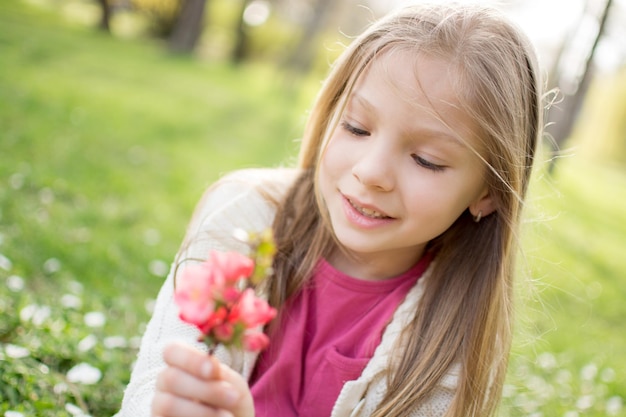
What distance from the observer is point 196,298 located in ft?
2.82

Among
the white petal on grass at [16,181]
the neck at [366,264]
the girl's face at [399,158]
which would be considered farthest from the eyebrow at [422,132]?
the white petal on grass at [16,181]

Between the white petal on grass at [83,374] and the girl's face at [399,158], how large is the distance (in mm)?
1101

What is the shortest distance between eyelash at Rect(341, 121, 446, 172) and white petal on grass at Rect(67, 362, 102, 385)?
50.2 inches

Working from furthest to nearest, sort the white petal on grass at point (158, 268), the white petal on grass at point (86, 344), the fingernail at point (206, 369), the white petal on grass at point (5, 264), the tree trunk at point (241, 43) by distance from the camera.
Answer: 1. the tree trunk at point (241, 43)
2. the white petal on grass at point (158, 268)
3. the white petal on grass at point (5, 264)
4. the white petal on grass at point (86, 344)
5. the fingernail at point (206, 369)

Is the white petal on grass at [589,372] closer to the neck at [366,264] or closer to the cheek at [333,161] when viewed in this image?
the neck at [366,264]

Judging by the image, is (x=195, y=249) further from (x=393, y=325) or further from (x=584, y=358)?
(x=584, y=358)

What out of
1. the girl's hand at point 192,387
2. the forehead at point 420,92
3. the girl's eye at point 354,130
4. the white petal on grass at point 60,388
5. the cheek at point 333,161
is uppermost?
the forehead at point 420,92

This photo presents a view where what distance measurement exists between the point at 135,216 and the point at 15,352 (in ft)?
7.32

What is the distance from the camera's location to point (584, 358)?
3.97 m

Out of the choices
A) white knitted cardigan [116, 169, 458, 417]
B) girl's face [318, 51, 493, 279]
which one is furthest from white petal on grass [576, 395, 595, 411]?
girl's face [318, 51, 493, 279]

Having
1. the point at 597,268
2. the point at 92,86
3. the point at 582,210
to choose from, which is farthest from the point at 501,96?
the point at 582,210

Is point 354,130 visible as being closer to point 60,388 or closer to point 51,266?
point 60,388

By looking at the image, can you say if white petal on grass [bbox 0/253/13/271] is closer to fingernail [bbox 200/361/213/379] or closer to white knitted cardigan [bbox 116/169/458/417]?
white knitted cardigan [bbox 116/169/458/417]

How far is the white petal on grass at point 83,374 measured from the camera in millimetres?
2289
